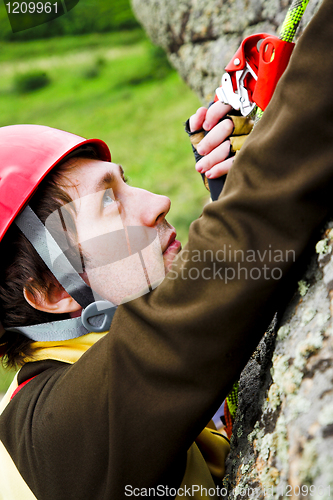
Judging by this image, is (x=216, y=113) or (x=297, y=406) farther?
(x=216, y=113)

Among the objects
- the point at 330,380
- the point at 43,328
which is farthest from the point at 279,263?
the point at 43,328

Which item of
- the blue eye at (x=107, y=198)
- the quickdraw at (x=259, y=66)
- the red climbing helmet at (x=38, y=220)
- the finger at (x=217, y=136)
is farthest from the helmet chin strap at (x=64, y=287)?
the quickdraw at (x=259, y=66)

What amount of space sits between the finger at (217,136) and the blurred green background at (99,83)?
21.9ft

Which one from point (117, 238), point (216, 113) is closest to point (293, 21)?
point (216, 113)

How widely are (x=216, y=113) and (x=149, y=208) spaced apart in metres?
0.47

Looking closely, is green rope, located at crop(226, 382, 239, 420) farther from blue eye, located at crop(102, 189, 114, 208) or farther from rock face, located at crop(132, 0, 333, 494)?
blue eye, located at crop(102, 189, 114, 208)

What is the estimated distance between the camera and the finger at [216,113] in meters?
1.47

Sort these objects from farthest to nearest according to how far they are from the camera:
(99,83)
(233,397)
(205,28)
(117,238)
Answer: (99,83) < (205,28) < (117,238) < (233,397)

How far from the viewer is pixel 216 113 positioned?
4.86 feet

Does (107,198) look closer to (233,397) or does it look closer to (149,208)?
(149,208)

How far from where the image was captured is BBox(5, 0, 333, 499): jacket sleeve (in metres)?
0.75

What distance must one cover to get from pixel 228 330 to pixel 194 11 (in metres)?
3.46

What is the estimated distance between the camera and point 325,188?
76cm

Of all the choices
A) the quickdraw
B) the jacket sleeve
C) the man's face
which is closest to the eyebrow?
the man's face
